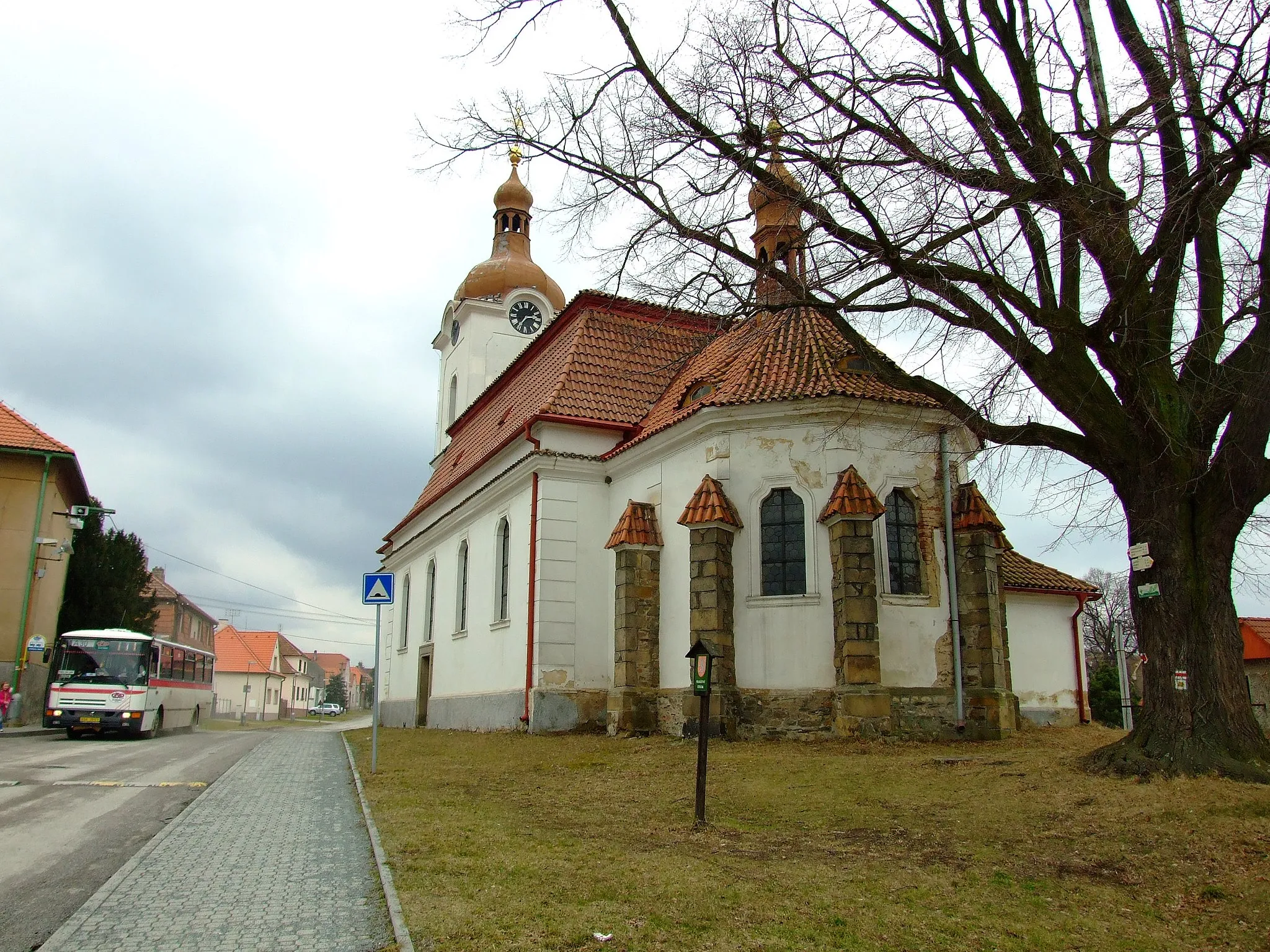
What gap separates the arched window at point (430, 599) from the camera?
30.0m

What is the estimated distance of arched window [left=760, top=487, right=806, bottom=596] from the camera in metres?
17.0

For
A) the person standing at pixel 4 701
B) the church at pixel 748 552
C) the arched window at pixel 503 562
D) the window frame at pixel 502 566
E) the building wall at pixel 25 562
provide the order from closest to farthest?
the church at pixel 748 552
the window frame at pixel 502 566
the arched window at pixel 503 562
the person standing at pixel 4 701
the building wall at pixel 25 562

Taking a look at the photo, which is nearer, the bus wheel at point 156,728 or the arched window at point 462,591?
the bus wheel at point 156,728

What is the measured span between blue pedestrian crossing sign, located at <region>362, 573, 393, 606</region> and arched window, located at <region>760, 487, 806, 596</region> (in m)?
6.78

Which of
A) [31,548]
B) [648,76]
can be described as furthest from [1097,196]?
[31,548]

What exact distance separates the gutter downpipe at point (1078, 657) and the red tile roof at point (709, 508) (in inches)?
446

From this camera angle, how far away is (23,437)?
107ft

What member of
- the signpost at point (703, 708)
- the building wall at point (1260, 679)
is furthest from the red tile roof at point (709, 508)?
the building wall at point (1260, 679)

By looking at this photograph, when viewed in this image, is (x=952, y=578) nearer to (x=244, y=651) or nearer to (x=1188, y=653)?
(x=1188, y=653)

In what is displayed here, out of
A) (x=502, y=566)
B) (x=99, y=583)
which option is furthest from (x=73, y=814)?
(x=99, y=583)

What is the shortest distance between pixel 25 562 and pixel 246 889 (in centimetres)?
3060

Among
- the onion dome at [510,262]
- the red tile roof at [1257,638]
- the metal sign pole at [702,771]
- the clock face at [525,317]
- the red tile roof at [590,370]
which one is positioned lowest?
the metal sign pole at [702,771]

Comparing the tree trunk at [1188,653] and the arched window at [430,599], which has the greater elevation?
the arched window at [430,599]

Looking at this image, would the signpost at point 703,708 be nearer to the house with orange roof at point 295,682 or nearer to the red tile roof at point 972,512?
the red tile roof at point 972,512
